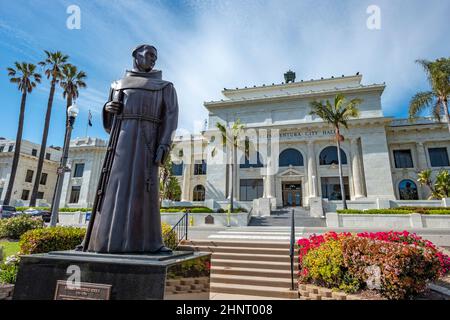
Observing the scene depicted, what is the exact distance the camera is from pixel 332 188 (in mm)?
30922

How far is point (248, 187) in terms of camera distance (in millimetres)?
33500

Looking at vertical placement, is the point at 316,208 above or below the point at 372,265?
above

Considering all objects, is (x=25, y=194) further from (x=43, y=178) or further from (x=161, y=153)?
(x=161, y=153)

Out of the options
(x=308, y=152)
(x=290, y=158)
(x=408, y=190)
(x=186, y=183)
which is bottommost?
(x=408, y=190)

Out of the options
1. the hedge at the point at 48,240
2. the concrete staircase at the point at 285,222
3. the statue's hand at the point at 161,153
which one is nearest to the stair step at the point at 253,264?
the hedge at the point at 48,240

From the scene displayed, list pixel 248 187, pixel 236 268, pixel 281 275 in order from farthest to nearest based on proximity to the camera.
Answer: pixel 248 187
pixel 236 268
pixel 281 275

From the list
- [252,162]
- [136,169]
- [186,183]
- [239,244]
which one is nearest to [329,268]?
[239,244]

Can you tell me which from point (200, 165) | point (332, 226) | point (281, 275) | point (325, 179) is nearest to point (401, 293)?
point (281, 275)

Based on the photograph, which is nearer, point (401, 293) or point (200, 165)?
point (401, 293)

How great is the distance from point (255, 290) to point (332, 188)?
1083 inches

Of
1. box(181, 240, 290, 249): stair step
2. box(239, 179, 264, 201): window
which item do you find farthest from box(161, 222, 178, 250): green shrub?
box(239, 179, 264, 201): window

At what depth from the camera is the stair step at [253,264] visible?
7.71m

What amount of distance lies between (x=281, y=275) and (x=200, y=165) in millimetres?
32389
